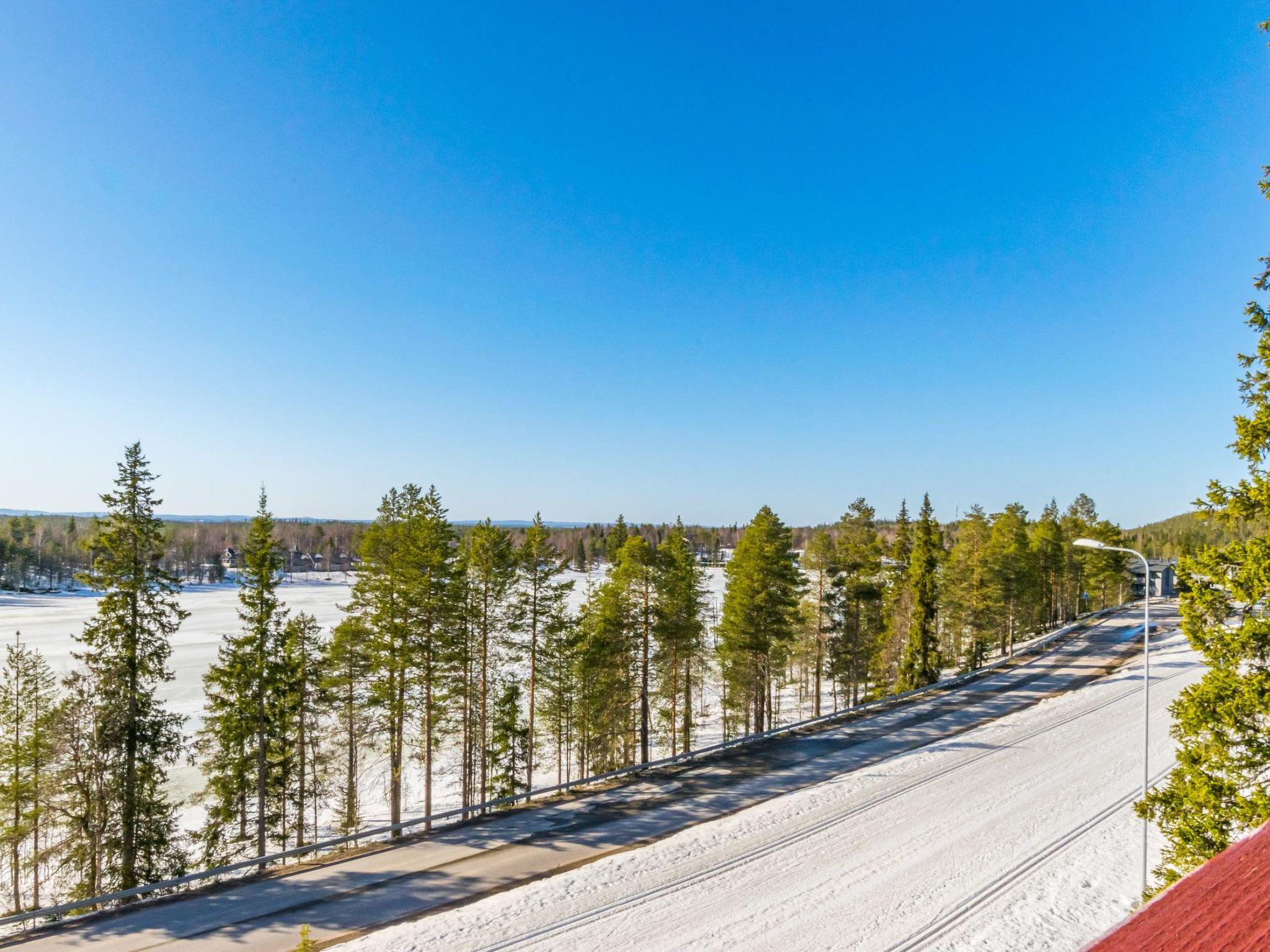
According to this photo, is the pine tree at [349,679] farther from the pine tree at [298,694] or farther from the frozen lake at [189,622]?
the frozen lake at [189,622]

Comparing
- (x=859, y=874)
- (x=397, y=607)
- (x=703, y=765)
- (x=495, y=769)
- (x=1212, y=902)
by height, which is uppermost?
(x=1212, y=902)

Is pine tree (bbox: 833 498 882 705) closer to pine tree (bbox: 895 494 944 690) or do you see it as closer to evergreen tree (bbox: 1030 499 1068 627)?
pine tree (bbox: 895 494 944 690)

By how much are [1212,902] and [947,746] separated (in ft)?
104

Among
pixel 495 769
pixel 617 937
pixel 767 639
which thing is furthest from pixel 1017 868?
pixel 495 769

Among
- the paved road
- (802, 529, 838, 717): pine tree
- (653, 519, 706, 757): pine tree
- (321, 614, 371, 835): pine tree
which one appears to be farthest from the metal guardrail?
(802, 529, 838, 717): pine tree

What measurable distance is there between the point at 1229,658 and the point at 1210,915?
12489 millimetres

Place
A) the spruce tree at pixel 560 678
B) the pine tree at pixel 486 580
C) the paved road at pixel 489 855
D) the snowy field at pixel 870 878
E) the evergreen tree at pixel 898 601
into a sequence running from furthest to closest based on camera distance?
the evergreen tree at pixel 898 601 → the spruce tree at pixel 560 678 → the pine tree at pixel 486 580 → the paved road at pixel 489 855 → the snowy field at pixel 870 878

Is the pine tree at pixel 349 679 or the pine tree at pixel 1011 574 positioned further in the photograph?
the pine tree at pixel 1011 574

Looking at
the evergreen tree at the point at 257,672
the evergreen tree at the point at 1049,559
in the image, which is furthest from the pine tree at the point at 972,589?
the evergreen tree at the point at 257,672

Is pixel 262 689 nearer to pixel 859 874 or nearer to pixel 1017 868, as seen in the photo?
pixel 859 874

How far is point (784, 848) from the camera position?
1870 centimetres

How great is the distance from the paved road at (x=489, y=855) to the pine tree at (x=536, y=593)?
222 inches

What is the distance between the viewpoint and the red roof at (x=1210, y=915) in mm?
1264

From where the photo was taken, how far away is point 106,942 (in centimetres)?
1528
